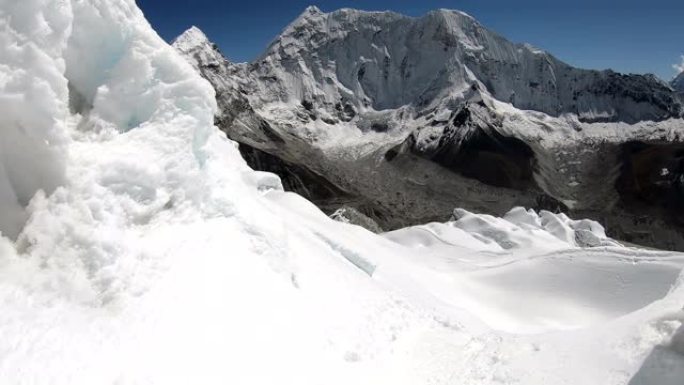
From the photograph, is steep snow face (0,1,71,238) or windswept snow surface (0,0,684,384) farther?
steep snow face (0,1,71,238)

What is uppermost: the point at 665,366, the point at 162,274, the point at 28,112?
the point at 665,366

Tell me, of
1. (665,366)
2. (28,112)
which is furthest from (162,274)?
(665,366)

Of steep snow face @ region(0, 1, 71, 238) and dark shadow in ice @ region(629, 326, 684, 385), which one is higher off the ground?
dark shadow in ice @ region(629, 326, 684, 385)

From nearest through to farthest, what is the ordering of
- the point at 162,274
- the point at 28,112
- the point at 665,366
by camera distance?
1. the point at 28,112
2. the point at 665,366
3. the point at 162,274

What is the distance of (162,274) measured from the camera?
12.3 m

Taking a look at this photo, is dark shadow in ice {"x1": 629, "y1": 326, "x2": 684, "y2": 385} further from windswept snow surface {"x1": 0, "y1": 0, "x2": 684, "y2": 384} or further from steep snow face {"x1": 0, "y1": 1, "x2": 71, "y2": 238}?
steep snow face {"x1": 0, "y1": 1, "x2": 71, "y2": 238}

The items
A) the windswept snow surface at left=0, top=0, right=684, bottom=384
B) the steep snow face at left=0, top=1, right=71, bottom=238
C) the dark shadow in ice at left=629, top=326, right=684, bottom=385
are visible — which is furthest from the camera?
the dark shadow in ice at left=629, top=326, right=684, bottom=385

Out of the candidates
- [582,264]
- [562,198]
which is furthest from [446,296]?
[562,198]

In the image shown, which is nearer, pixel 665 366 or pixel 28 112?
pixel 28 112

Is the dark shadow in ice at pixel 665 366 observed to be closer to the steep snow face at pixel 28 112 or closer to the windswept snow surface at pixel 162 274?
the windswept snow surface at pixel 162 274

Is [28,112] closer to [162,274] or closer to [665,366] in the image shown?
[162,274]

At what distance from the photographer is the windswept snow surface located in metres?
10.2

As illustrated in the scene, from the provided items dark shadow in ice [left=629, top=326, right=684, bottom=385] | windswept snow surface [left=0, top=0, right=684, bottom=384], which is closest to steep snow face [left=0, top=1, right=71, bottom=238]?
windswept snow surface [left=0, top=0, right=684, bottom=384]

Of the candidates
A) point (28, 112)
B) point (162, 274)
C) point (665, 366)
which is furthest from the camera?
point (162, 274)
